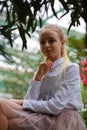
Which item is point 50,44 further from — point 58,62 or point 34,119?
point 34,119

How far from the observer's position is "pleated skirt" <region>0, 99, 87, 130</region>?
71.7 inches

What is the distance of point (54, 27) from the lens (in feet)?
6.77

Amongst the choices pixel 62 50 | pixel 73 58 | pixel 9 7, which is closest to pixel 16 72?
pixel 73 58

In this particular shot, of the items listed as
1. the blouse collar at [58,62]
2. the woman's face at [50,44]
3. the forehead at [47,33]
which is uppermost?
the forehead at [47,33]

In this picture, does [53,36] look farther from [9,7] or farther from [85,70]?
[85,70]

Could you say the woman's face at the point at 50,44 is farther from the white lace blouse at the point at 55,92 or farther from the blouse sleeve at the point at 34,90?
the blouse sleeve at the point at 34,90

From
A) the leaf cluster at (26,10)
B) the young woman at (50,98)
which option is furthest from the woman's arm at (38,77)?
the leaf cluster at (26,10)

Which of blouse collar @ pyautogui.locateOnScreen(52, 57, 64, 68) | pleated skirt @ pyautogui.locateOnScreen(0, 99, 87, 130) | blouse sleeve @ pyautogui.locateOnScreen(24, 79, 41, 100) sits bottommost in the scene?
pleated skirt @ pyautogui.locateOnScreen(0, 99, 87, 130)

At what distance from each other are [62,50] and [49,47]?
0.35ft

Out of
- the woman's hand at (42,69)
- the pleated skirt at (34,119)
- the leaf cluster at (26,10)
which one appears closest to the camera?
the leaf cluster at (26,10)

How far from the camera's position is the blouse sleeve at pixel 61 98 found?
1899 mm

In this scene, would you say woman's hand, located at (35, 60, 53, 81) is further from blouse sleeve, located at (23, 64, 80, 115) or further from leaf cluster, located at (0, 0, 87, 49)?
leaf cluster, located at (0, 0, 87, 49)

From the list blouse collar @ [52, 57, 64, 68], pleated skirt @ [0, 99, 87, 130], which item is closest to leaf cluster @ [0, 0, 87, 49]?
pleated skirt @ [0, 99, 87, 130]

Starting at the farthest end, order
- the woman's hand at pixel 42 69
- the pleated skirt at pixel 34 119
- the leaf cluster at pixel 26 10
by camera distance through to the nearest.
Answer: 1. the woman's hand at pixel 42 69
2. the pleated skirt at pixel 34 119
3. the leaf cluster at pixel 26 10
